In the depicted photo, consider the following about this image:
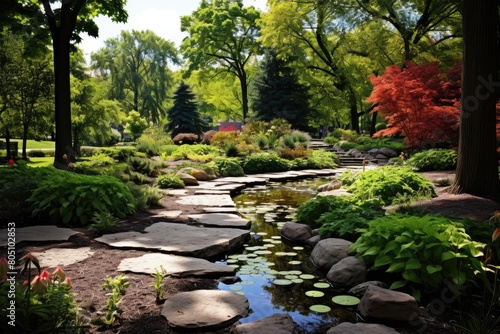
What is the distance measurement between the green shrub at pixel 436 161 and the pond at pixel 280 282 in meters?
6.48

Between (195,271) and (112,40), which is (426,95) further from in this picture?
(112,40)

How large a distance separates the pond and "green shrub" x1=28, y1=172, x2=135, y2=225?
2.16 meters

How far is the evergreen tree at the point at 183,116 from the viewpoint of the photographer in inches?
1092

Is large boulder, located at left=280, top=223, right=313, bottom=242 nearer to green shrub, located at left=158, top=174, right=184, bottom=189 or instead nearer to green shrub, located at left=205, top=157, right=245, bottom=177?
green shrub, located at left=158, top=174, right=184, bottom=189

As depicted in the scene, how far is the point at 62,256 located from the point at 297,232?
294cm

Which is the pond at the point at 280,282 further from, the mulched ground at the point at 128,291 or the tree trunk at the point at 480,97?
the tree trunk at the point at 480,97

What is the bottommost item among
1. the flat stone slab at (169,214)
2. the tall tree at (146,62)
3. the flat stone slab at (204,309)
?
the flat stone slab at (204,309)

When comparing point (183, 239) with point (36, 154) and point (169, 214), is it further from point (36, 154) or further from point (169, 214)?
point (36, 154)

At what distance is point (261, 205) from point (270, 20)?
17.8 meters

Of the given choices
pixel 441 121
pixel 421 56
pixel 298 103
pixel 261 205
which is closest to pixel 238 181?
pixel 261 205

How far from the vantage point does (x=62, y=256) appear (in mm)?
3801

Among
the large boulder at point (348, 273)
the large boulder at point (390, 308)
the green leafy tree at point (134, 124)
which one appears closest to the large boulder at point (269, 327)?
the large boulder at point (390, 308)

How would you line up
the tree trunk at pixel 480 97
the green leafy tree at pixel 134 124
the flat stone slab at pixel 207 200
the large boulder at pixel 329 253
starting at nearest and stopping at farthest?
the large boulder at pixel 329 253
the tree trunk at pixel 480 97
the flat stone slab at pixel 207 200
the green leafy tree at pixel 134 124

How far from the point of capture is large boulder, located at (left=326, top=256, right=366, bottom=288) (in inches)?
143
